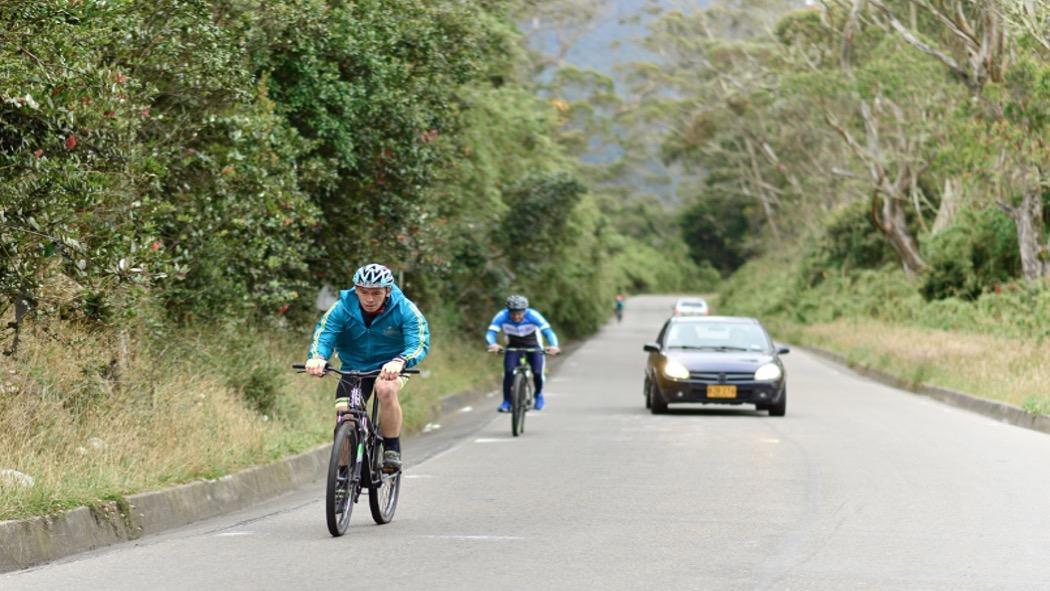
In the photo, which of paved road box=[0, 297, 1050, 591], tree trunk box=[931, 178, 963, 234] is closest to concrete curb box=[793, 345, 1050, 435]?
paved road box=[0, 297, 1050, 591]

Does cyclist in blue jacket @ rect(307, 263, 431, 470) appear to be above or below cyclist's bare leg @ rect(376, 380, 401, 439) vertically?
above

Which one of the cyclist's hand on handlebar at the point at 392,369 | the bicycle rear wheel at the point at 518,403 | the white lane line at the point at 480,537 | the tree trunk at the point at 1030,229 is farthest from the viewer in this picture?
the tree trunk at the point at 1030,229

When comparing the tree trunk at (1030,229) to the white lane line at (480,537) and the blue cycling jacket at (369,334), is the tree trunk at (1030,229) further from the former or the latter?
the white lane line at (480,537)

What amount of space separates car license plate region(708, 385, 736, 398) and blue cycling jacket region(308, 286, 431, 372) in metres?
11.1

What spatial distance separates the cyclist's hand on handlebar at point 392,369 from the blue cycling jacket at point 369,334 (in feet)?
0.74

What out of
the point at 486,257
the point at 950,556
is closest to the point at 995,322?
the point at 486,257

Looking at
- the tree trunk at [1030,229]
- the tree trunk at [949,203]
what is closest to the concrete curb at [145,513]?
the tree trunk at [1030,229]

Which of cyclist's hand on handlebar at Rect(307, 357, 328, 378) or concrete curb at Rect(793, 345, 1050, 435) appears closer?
cyclist's hand on handlebar at Rect(307, 357, 328, 378)

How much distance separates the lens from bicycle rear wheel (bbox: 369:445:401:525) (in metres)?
10.3

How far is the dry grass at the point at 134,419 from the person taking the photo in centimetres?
1020

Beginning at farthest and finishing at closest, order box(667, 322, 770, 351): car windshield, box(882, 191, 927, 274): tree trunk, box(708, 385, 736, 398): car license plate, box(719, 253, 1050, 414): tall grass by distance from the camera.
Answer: box(882, 191, 927, 274): tree trunk
box(719, 253, 1050, 414): tall grass
box(667, 322, 770, 351): car windshield
box(708, 385, 736, 398): car license plate

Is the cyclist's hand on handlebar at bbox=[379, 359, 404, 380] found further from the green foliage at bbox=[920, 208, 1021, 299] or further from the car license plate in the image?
the green foliage at bbox=[920, 208, 1021, 299]

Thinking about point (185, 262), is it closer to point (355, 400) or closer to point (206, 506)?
point (206, 506)

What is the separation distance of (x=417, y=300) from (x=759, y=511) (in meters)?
18.3
